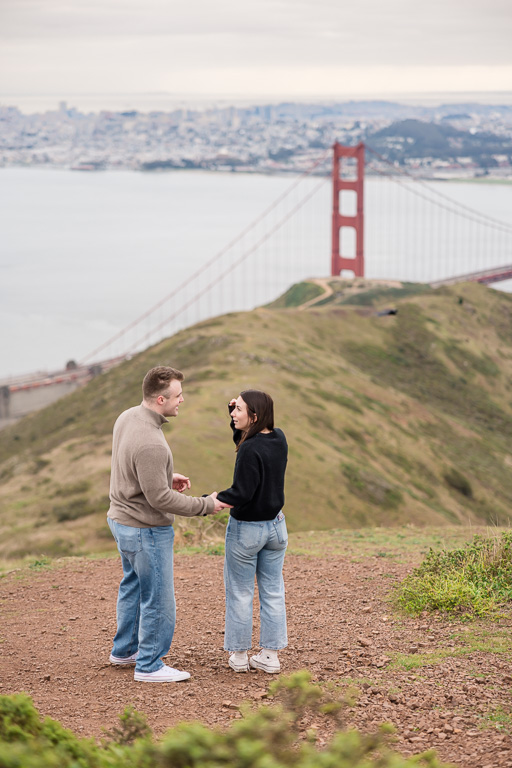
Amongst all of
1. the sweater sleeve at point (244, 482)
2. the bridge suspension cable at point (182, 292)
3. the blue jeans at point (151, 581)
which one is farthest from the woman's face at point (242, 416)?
the bridge suspension cable at point (182, 292)

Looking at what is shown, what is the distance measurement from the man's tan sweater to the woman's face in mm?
461

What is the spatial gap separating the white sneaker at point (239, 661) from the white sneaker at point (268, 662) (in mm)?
81

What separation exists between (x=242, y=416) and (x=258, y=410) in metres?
0.11

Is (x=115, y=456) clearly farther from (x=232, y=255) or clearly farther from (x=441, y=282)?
(x=232, y=255)

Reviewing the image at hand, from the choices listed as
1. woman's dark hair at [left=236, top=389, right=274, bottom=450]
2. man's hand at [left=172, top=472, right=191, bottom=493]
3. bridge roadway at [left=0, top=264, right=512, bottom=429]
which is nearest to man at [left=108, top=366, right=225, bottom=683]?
man's hand at [left=172, top=472, right=191, bottom=493]

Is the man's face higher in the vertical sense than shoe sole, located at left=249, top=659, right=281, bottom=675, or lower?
higher

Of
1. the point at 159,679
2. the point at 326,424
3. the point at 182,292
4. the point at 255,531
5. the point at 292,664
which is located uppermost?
the point at 255,531

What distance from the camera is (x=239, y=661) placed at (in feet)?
18.3

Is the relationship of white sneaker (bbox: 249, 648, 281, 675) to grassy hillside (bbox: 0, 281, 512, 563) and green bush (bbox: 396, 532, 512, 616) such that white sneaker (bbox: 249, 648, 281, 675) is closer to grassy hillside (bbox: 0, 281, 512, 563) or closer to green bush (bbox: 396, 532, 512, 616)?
green bush (bbox: 396, 532, 512, 616)

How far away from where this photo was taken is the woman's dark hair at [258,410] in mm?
5289

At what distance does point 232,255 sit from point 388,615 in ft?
483

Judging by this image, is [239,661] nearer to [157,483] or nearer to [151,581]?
[151,581]

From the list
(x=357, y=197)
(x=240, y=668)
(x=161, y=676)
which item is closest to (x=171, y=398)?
(x=161, y=676)

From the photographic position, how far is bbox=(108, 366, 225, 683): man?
16.9 ft
